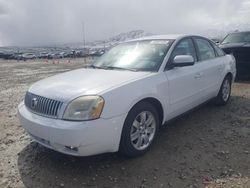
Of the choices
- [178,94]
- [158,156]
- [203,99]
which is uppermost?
[178,94]

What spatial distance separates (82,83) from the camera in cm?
372

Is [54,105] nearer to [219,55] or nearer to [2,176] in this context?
[2,176]

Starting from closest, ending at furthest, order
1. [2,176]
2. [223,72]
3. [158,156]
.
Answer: [2,176], [158,156], [223,72]

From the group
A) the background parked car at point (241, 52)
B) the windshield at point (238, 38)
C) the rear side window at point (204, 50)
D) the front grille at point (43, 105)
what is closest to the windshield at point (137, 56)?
the rear side window at point (204, 50)

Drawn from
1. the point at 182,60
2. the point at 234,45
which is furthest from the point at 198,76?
the point at 234,45

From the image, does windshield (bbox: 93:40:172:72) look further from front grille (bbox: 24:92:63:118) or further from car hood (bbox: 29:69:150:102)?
front grille (bbox: 24:92:63:118)

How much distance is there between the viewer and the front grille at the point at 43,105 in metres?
3.38

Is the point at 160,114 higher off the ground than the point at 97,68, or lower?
lower

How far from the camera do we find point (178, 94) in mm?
4387

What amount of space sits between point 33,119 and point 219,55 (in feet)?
13.4

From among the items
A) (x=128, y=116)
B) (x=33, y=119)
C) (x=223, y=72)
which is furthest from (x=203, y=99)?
(x=33, y=119)

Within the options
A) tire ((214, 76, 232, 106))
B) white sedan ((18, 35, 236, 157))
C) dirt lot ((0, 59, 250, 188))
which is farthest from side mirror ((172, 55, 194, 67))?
tire ((214, 76, 232, 106))

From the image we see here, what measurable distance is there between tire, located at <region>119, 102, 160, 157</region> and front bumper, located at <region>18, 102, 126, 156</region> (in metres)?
0.14

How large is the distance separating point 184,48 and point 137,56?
2.88 ft
